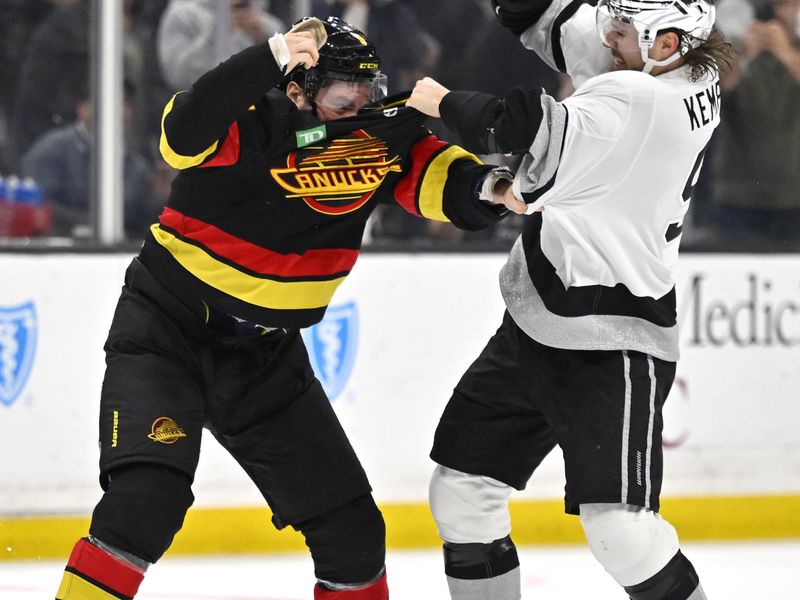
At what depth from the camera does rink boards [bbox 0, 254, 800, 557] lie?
13.1 feet

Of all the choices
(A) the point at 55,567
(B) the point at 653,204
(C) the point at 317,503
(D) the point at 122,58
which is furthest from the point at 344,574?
(D) the point at 122,58

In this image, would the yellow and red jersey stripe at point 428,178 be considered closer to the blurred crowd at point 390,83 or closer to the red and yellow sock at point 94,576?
the red and yellow sock at point 94,576

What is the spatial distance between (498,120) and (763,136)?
95.4 inches

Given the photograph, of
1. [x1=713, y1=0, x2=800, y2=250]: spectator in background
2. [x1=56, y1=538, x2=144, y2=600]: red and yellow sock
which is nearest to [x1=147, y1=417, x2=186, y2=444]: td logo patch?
[x1=56, y1=538, x2=144, y2=600]: red and yellow sock

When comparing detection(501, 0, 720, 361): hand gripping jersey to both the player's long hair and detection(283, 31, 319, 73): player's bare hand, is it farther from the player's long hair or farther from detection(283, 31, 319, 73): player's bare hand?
detection(283, 31, 319, 73): player's bare hand

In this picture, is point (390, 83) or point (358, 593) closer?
point (358, 593)

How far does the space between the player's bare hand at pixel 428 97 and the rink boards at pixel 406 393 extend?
1.70m

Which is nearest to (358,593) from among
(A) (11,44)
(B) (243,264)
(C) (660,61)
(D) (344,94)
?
(B) (243,264)

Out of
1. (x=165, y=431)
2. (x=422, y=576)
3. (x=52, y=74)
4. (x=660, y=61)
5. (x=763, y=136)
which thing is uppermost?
(x=660, y=61)

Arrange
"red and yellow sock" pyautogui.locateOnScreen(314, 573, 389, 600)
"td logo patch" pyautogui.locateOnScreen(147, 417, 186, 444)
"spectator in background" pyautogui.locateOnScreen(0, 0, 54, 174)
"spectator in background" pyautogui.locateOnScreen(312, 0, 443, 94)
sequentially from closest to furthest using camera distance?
"td logo patch" pyautogui.locateOnScreen(147, 417, 186, 444), "red and yellow sock" pyautogui.locateOnScreen(314, 573, 389, 600), "spectator in background" pyautogui.locateOnScreen(0, 0, 54, 174), "spectator in background" pyautogui.locateOnScreen(312, 0, 443, 94)

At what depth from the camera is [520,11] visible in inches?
110

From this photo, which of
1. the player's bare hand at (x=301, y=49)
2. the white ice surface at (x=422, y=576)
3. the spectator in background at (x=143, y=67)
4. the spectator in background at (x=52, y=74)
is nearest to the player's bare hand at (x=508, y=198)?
the player's bare hand at (x=301, y=49)

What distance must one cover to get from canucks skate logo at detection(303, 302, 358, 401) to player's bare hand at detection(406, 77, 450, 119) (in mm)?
1682

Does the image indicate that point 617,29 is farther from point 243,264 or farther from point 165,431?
point 165,431
